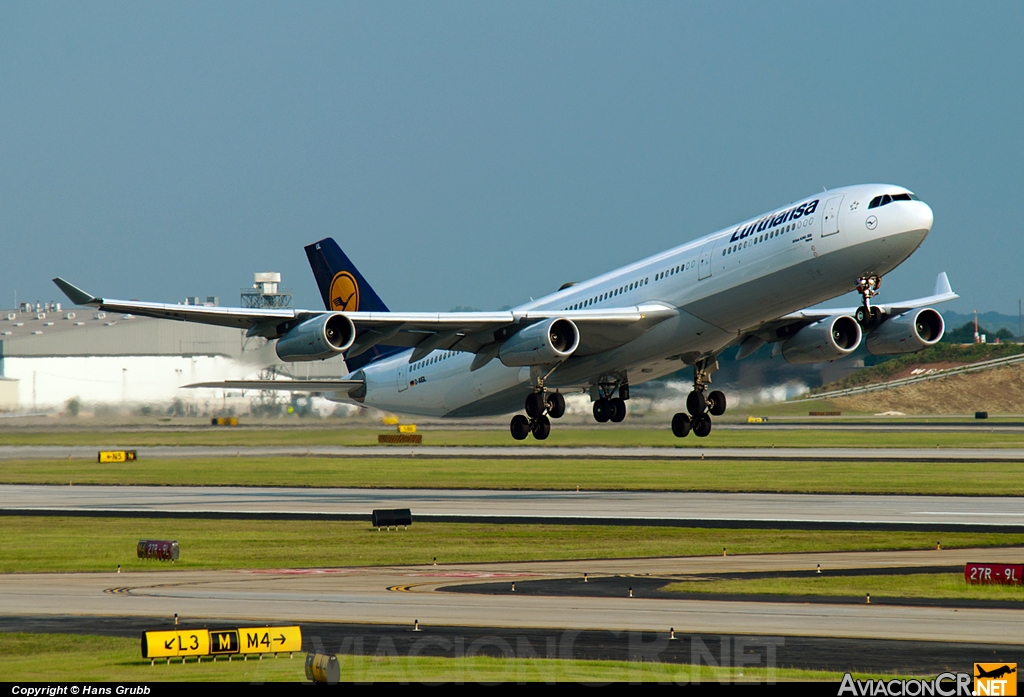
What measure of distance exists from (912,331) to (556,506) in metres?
15.0

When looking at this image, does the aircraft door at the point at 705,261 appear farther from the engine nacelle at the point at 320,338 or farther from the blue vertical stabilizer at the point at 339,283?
the blue vertical stabilizer at the point at 339,283

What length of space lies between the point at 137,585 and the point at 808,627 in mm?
15006

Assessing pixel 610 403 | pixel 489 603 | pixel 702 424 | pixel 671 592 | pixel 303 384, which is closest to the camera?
pixel 489 603

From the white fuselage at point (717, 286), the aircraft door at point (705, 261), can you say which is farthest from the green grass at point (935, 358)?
the aircraft door at point (705, 261)

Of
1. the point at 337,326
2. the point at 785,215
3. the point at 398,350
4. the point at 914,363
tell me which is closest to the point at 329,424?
the point at 398,350

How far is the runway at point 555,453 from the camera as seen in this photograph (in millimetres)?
68625

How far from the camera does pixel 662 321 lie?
141 feet

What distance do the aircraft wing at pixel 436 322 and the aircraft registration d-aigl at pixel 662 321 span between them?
6 cm

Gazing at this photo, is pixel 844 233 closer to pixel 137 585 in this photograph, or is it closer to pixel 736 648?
pixel 736 648

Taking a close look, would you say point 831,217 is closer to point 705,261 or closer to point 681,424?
point 705,261

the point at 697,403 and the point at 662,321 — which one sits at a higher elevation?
the point at 662,321

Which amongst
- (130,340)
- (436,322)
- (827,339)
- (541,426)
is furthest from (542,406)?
(130,340)

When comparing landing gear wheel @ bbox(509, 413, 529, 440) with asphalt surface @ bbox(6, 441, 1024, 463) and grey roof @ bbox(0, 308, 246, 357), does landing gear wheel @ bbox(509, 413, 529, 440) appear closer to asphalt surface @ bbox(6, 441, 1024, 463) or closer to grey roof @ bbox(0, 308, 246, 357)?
asphalt surface @ bbox(6, 441, 1024, 463)

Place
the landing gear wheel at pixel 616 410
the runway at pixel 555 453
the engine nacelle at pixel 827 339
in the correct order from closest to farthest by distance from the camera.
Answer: the engine nacelle at pixel 827 339 < the landing gear wheel at pixel 616 410 < the runway at pixel 555 453
